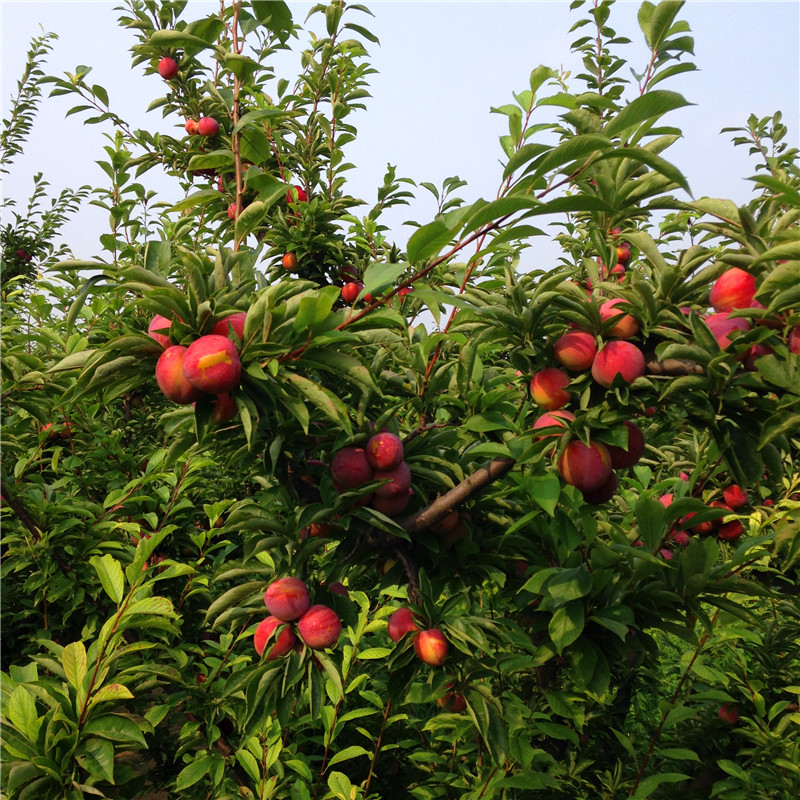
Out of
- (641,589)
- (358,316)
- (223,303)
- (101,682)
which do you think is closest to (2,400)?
(101,682)

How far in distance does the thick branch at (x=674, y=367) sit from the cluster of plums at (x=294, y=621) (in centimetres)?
90

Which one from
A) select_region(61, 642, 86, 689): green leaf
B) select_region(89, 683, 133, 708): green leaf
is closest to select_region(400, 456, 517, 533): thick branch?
select_region(89, 683, 133, 708): green leaf

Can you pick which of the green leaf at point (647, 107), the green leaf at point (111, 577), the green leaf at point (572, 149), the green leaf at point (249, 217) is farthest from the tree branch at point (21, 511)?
the green leaf at point (647, 107)

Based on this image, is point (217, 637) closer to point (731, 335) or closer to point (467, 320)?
point (467, 320)

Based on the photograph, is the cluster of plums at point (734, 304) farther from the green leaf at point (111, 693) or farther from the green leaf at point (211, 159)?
the green leaf at point (111, 693)

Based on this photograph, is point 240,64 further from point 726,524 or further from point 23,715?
point 726,524

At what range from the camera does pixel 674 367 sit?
117 centimetres

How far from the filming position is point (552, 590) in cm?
131

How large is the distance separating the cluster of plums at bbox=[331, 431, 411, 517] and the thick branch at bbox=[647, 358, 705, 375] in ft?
1.88

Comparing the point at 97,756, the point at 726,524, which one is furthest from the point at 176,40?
the point at 726,524

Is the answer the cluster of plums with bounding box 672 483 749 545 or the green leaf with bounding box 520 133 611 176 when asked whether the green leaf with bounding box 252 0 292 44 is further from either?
the cluster of plums with bounding box 672 483 749 545

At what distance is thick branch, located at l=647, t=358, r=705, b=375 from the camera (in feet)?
3.71

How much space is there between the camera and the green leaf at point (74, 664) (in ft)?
4.76

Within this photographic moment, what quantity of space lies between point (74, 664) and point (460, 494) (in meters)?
1.08
